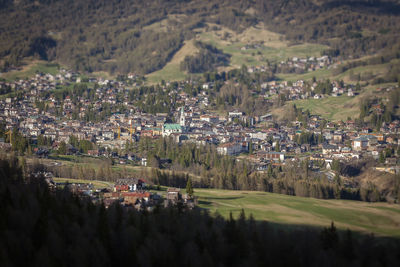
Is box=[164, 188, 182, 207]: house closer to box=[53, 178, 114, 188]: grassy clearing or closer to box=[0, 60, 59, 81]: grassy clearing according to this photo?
box=[53, 178, 114, 188]: grassy clearing

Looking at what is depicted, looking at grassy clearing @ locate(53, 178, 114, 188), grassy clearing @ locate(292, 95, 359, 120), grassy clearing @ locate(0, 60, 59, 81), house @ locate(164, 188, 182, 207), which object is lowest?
house @ locate(164, 188, 182, 207)

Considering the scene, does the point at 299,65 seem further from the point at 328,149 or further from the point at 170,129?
the point at 328,149

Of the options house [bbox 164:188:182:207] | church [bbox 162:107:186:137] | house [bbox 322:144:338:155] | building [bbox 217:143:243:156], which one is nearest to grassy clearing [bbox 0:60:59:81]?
church [bbox 162:107:186:137]

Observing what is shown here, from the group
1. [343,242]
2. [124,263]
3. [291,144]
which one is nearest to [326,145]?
[291,144]

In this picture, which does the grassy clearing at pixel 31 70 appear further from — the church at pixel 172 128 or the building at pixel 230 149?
the building at pixel 230 149

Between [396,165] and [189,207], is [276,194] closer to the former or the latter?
[189,207]

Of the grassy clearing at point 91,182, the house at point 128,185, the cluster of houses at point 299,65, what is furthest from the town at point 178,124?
the house at point 128,185
